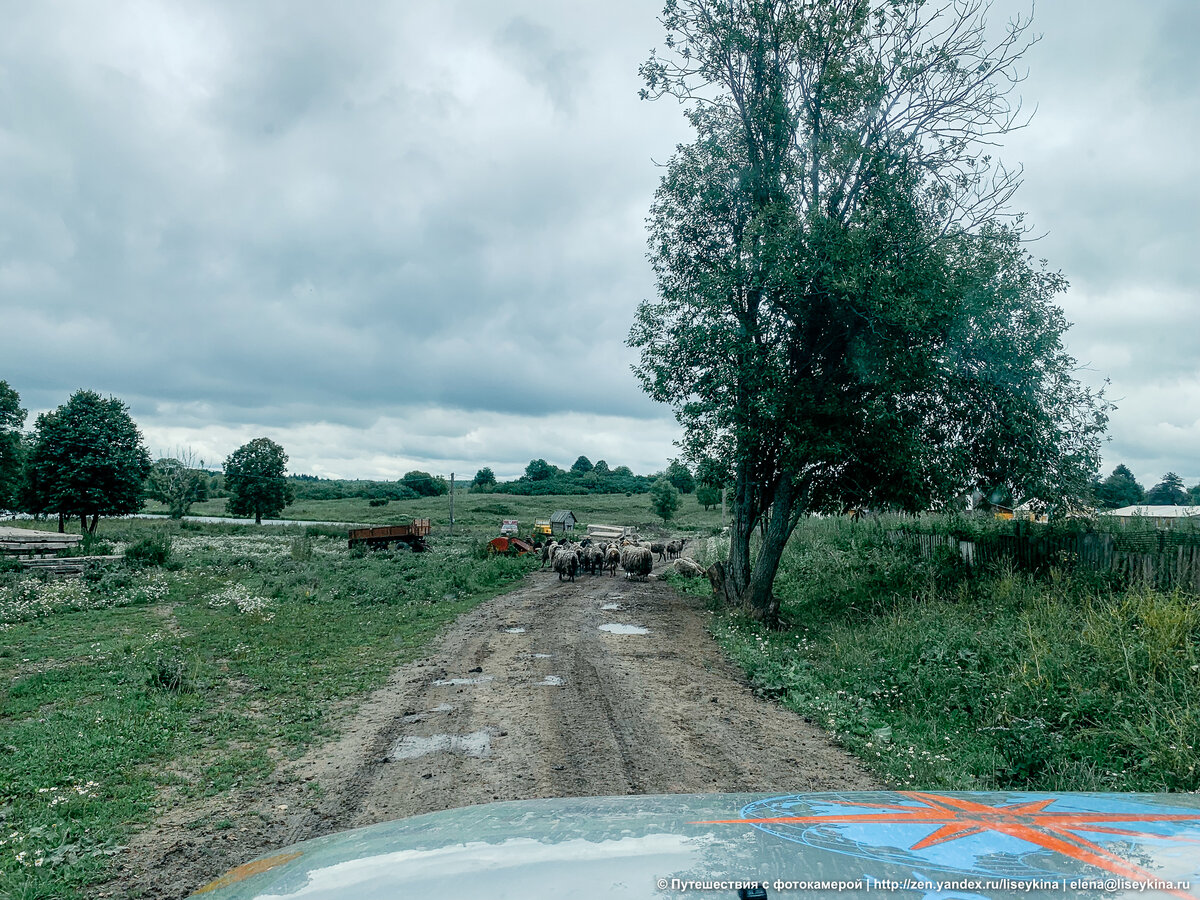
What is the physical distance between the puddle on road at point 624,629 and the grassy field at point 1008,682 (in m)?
1.63

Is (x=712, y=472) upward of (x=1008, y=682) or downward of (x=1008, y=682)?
upward

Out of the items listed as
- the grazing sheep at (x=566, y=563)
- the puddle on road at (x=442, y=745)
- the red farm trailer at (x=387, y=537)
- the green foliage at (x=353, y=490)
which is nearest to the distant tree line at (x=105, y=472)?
the grazing sheep at (x=566, y=563)

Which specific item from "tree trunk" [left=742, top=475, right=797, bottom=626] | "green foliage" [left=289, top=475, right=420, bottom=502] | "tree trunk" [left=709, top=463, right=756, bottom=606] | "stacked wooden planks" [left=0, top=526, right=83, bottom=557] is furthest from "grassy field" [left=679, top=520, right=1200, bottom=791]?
"green foliage" [left=289, top=475, right=420, bottom=502]

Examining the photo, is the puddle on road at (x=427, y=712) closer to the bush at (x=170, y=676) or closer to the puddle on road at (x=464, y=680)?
the puddle on road at (x=464, y=680)

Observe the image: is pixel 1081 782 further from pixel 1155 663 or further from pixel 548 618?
pixel 548 618

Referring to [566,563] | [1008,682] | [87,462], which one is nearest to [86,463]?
[87,462]

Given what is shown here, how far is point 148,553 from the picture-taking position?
74.5 ft

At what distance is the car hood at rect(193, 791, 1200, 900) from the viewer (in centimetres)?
175

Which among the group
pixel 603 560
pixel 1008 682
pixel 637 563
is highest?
pixel 1008 682

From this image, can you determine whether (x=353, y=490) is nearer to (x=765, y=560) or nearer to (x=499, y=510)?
(x=499, y=510)

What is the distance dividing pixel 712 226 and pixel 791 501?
22.6 feet

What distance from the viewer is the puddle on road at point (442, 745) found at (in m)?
6.64

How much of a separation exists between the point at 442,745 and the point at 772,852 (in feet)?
18.7

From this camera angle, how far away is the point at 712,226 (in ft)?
52.9
